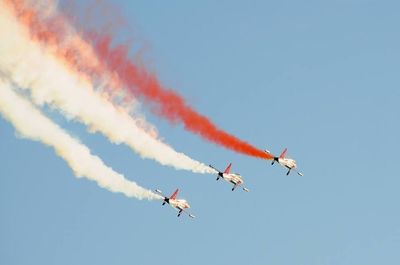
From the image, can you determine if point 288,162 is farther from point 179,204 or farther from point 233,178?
point 179,204

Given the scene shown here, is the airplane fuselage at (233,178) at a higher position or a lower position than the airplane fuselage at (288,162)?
lower

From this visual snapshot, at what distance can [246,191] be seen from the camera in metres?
110

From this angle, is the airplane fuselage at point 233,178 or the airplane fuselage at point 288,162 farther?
the airplane fuselage at point 288,162

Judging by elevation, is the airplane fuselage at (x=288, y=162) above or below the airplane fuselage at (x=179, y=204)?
above

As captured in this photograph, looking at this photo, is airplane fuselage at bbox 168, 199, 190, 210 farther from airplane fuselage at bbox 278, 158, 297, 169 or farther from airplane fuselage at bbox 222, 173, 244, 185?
airplane fuselage at bbox 278, 158, 297, 169

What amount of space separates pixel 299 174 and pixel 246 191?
8100 mm

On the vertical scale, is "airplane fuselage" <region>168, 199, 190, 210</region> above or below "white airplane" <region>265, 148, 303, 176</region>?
below

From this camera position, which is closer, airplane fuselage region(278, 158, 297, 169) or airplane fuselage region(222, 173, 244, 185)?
airplane fuselage region(222, 173, 244, 185)

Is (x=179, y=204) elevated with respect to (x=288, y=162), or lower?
lower

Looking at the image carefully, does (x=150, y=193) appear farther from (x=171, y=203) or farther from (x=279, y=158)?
(x=279, y=158)

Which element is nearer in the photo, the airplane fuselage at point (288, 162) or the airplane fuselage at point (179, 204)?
the airplane fuselage at point (179, 204)

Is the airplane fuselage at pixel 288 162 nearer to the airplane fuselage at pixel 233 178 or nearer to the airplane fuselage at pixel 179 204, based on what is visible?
the airplane fuselage at pixel 233 178

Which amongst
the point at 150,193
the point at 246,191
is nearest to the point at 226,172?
the point at 246,191

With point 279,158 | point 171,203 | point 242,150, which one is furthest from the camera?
point 279,158
